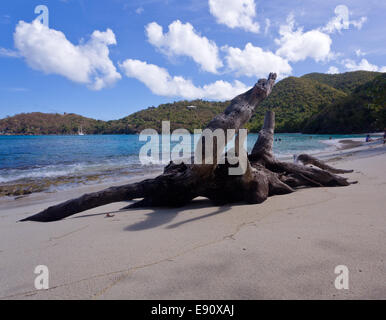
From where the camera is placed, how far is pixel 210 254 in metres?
2.15

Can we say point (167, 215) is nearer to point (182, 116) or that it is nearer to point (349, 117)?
point (349, 117)

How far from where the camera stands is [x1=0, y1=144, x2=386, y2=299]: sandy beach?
164 cm

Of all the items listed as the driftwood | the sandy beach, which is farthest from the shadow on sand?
the driftwood

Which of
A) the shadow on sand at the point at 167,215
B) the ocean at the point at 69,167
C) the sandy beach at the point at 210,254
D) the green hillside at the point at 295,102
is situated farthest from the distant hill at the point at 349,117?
the sandy beach at the point at 210,254

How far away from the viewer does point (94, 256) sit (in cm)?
228

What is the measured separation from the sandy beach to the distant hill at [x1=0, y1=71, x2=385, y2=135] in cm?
2074

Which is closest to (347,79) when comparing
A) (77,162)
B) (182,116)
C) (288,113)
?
(288,113)

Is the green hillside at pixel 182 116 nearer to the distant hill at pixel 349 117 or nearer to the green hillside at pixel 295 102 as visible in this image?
the green hillside at pixel 295 102

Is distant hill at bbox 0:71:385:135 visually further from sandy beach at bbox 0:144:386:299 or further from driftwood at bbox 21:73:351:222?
sandy beach at bbox 0:144:386:299

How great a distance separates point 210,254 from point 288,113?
347 feet

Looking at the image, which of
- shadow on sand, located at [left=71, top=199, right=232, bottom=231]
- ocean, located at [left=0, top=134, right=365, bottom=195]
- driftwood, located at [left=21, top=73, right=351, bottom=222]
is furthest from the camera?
ocean, located at [left=0, top=134, right=365, bottom=195]

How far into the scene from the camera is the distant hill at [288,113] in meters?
64.9

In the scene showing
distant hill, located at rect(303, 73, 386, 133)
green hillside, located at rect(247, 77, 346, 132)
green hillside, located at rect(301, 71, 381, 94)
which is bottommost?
distant hill, located at rect(303, 73, 386, 133)
